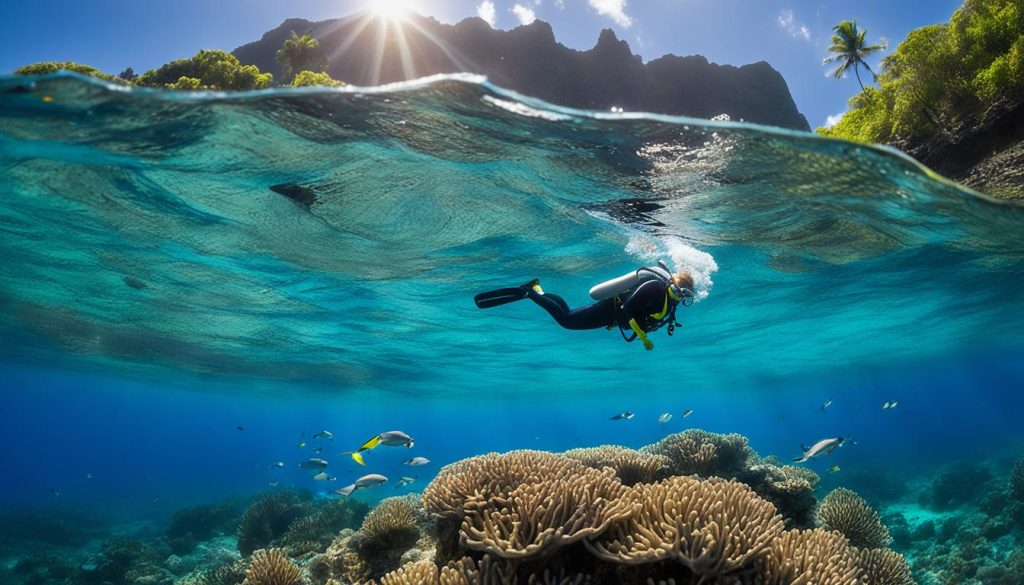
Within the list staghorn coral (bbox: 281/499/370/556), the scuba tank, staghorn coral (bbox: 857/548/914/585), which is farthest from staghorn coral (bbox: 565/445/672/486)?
staghorn coral (bbox: 281/499/370/556)

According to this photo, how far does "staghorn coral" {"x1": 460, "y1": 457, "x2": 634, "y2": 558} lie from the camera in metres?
3.97

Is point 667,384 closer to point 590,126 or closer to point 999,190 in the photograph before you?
point 999,190

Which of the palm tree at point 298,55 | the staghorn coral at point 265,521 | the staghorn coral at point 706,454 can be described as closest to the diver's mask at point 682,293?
the staghorn coral at point 706,454

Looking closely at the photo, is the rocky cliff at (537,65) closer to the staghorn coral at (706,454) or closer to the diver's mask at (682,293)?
the diver's mask at (682,293)

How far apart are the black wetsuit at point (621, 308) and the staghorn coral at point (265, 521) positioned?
11419 millimetres

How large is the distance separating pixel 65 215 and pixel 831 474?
1624 inches

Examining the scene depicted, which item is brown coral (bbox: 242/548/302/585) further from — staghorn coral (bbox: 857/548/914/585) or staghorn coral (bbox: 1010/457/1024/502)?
staghorn coral (bbox: 1010/457/1024/502)

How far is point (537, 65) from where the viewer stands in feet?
81.0

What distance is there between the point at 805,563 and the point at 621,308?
4.42 m

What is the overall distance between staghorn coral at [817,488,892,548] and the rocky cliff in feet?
64.2

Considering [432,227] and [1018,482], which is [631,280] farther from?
[1018,482]

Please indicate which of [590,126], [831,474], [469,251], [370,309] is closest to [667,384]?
[831,474]

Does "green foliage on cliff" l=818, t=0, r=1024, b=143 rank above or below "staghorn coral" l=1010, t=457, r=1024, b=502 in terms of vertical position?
above

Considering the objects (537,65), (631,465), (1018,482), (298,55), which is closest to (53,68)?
(298,55)
